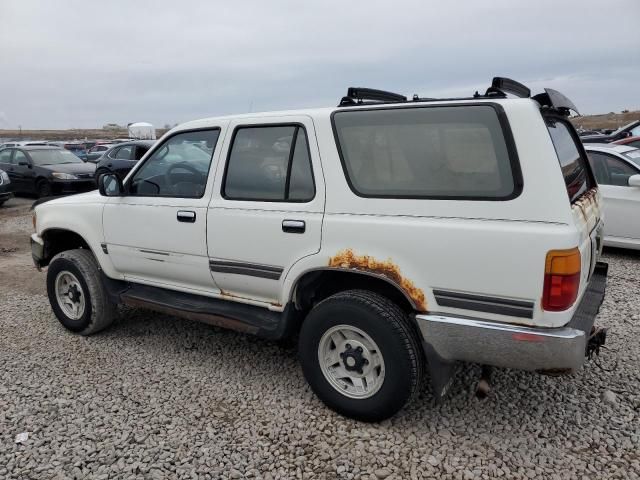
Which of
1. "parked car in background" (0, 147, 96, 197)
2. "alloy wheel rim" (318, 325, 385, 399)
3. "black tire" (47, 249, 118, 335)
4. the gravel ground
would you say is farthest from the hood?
"alloy wheel rim" (318, 325, 385, 399)

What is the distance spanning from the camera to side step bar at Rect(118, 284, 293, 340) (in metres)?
3.32

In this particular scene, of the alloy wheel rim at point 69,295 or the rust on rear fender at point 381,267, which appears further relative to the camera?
the alloy wheel rim at point 69,295

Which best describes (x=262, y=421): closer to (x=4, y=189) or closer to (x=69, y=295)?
(x=69, y=295)

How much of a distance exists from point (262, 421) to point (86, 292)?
213 cm

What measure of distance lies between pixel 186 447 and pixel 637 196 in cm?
625

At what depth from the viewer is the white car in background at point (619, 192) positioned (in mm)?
6473

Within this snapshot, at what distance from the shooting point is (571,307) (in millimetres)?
2465

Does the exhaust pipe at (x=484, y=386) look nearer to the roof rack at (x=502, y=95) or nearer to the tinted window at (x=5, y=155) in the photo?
the roof rack at (x=502, y=95)

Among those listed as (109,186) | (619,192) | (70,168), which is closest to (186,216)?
(109,186)

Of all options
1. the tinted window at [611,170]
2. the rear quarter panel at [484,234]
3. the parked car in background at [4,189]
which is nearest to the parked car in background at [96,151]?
→ the parked car in background at [4,189]

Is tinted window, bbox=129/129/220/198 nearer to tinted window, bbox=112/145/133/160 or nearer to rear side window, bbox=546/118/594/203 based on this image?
rear side window, bbox=546/118/594/203

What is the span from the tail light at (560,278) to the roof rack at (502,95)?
91cm

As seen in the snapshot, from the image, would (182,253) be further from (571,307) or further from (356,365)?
(571,307)

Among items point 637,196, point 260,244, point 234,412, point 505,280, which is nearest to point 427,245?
point 505,280
